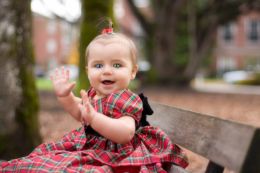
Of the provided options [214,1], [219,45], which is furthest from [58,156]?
[219,45]

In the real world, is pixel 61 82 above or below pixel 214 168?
above

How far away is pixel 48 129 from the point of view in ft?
30.2

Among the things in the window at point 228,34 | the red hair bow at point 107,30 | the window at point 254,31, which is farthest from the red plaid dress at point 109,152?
the window at point 228,34

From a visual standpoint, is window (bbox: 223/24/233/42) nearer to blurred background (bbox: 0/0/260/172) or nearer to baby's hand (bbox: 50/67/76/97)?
blurred background (bbox: 0/0/260/172)

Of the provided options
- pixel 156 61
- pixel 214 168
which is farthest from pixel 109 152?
pixel 156 61

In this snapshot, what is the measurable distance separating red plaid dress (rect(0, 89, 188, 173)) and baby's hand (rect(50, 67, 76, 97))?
0.15 meters

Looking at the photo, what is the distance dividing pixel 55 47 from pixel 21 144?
8156 centimetres

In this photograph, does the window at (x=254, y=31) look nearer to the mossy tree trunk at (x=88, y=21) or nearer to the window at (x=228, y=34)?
the window at (x=228, y=34)

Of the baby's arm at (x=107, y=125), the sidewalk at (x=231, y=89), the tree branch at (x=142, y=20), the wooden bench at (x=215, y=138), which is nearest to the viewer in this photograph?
the wooden bench at (x=215, y=138)

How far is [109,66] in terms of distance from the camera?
2.58 metres

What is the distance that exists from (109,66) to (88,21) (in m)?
11.3

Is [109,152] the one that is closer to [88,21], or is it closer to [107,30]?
[107,30]

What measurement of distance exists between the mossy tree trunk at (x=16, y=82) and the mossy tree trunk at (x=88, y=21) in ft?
24.4

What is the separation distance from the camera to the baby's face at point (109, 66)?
257cm
